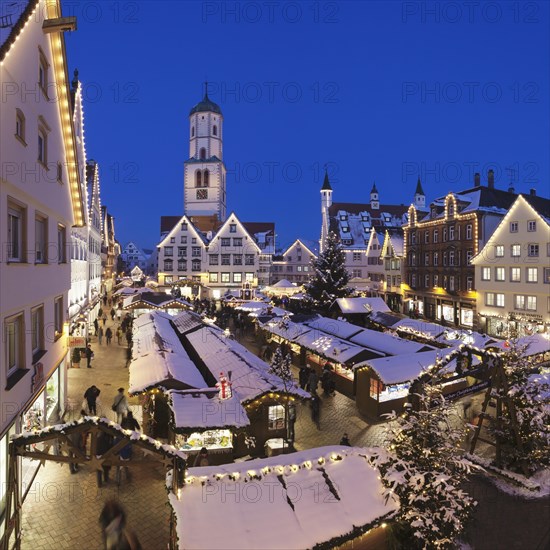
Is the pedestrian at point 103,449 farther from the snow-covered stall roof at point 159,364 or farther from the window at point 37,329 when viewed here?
the window at point 37,329

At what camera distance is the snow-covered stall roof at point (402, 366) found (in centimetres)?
1761

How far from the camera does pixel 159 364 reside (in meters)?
16.6

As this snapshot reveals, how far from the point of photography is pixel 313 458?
8.98 meters

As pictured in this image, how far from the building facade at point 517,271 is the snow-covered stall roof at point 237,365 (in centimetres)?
2152

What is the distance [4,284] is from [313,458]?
744cm

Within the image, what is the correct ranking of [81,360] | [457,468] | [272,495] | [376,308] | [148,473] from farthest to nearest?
[376,308] → [81,360] → [148,473] → [457,468] → [272,495]

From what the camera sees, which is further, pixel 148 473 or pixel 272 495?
pixel 148 473

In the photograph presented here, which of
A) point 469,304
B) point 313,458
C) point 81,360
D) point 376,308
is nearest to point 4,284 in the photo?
point 313,458

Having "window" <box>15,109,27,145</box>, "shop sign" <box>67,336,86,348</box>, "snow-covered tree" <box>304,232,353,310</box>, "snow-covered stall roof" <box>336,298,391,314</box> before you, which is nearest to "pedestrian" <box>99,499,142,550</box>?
"window" <box>15,109,27,145</box>

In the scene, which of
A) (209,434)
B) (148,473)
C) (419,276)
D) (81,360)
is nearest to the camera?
(148,473)

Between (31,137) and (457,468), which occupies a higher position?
(31,137)

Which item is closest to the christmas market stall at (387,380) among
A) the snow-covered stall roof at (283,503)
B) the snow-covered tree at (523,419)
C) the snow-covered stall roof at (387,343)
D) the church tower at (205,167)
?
the snow-covered stall roof at (387,343)

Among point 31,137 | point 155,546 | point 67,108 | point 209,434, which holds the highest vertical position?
point 67,108

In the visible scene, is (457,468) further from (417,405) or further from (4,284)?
(4,284)
